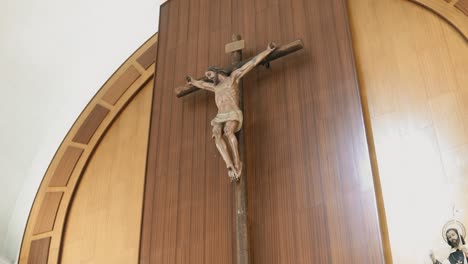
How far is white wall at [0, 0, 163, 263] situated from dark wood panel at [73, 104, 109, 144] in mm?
123

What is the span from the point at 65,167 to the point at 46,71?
737mm

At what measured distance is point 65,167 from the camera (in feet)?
12.7

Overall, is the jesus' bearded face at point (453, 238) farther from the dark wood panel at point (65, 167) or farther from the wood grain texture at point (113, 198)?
the dark wood panel at point (65, 167)

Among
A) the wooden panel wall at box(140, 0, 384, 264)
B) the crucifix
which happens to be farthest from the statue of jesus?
the wooden panel wall at box(140, 0, 384, 264)

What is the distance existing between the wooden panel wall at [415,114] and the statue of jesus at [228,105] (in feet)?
2.08

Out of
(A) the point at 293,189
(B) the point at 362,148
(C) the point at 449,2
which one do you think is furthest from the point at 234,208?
(C) the point at 449,2

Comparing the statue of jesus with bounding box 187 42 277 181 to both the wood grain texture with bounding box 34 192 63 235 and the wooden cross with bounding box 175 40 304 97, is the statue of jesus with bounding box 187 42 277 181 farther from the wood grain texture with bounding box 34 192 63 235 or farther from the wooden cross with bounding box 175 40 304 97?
the wood grain texture with bounding box 34 192 63 235

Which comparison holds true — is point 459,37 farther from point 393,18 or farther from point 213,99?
point 213,99

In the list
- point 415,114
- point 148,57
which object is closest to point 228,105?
point 415,114

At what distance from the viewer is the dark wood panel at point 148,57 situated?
3.97 meters

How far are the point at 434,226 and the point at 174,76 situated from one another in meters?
1.68

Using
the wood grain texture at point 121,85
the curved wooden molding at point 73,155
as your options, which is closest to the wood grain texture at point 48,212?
the curved wooden molding at point 73,155

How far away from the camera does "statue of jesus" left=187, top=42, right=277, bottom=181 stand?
253 centimetres

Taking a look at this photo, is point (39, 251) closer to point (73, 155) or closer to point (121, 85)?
point (73, 155)
